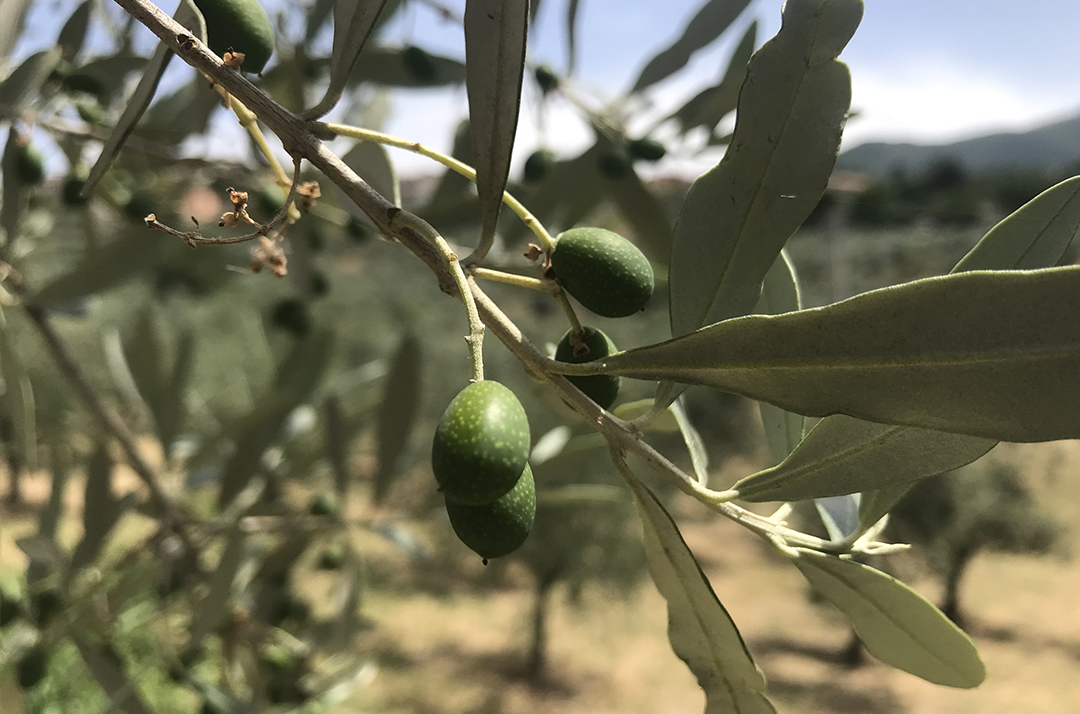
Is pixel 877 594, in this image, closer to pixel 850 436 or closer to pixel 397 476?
pixel 850 436

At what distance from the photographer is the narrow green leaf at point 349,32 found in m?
0.53

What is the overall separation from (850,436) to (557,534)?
704 cm

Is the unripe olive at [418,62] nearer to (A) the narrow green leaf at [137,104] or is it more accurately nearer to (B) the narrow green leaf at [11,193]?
(B) the narrow green leaf at [11,193]

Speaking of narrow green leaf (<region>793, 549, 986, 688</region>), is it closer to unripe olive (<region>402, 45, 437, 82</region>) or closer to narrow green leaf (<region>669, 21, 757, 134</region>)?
narrow green leaf (<region>669, 21, 757, 134</region>)

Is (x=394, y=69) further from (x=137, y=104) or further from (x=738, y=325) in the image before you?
(x=738, y=325)

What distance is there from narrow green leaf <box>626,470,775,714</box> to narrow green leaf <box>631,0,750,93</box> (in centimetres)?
89

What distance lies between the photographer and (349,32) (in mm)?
536

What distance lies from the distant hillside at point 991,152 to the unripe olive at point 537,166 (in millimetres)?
12719

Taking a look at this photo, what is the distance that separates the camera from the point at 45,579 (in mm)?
1455

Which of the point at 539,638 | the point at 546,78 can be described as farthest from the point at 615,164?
the point at 539,638

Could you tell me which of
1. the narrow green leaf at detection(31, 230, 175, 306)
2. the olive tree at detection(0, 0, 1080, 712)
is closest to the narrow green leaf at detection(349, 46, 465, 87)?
the narrow green leaf at detection(31, 230, 175, 306)

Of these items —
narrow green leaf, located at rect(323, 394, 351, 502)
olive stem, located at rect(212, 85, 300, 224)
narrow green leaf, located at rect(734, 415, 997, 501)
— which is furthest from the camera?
narrow green leaf, located at rect(323, 394, 351, 502)

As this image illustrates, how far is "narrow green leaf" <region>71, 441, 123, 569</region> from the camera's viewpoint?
1.43 m

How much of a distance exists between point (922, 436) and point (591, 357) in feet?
0.74
